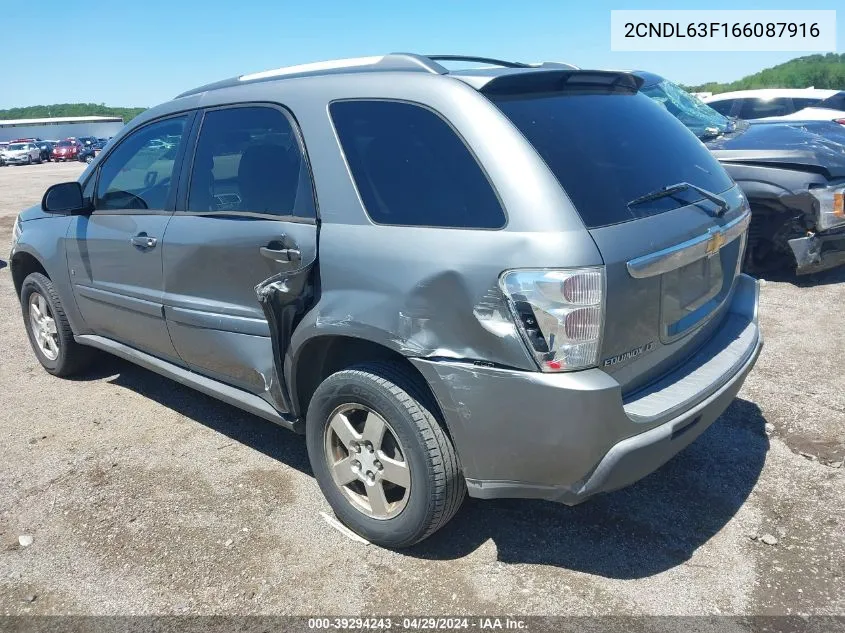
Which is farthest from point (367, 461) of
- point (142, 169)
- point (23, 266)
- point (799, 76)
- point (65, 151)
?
point (799, 76)

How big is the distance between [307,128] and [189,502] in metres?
1.82

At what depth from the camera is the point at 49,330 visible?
15.9 ft

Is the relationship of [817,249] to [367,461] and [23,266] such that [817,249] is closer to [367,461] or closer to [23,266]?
[367,461]

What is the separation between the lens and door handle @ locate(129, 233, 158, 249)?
3568 mm

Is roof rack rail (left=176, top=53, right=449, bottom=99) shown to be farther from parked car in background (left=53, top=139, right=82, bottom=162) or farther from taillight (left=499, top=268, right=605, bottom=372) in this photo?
parked car in background (left=53, top=139, right=82, bottom=162)

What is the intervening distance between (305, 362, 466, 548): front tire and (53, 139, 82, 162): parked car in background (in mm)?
46167

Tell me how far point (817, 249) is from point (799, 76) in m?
51.4

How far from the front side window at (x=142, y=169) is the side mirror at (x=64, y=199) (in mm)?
100

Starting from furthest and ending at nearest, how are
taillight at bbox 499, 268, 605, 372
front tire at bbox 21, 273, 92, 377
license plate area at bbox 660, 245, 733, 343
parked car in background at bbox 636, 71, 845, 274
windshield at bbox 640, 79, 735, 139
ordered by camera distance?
windshield at bbox 640, 79, 735, 139
parked car in background at bbox 636, 71, 845, 274
front tire at bbox 21, 273, 92, 377
license plate area at bbox 660, 245, 733, 343
taillight at bbox 499, 268, 605, 372

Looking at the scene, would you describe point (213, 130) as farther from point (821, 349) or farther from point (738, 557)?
point (821, 349)

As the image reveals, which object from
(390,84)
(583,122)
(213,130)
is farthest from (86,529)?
(583,122)

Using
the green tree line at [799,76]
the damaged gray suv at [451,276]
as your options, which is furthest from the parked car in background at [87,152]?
the damaged gray suv at [451,276]

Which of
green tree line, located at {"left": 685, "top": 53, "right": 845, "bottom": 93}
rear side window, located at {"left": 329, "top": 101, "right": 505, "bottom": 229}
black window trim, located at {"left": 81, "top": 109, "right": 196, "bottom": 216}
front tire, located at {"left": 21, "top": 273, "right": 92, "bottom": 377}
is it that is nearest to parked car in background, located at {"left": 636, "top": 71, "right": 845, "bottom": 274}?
rear side window, located at {"left": 329, "top": 101, "right": 505, "bottom": 229}

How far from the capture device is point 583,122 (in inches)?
104
